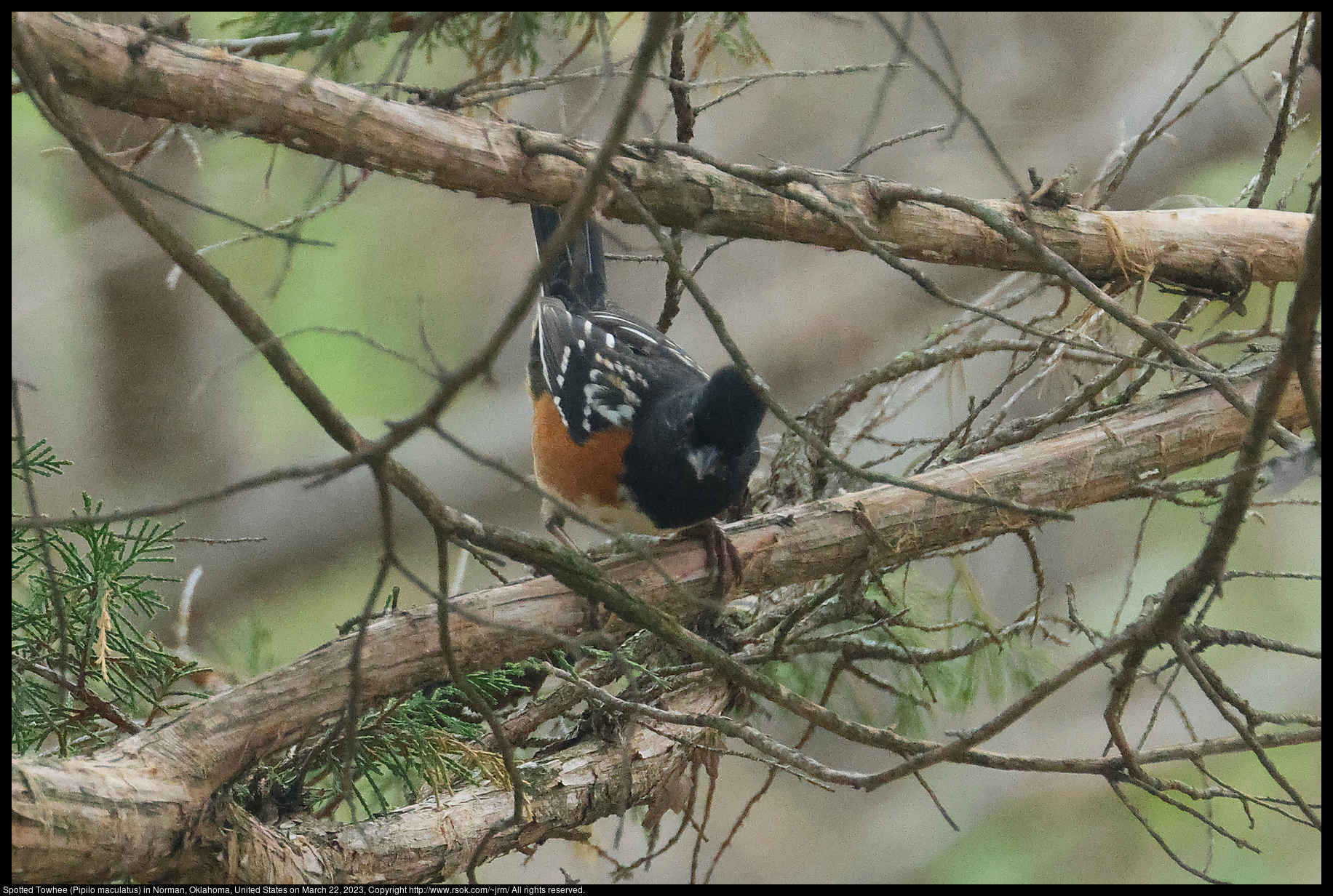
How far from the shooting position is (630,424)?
2.05 m

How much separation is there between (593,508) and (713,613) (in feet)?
1.18

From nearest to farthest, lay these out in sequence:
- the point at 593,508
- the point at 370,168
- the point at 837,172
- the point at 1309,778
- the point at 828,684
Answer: the point at 370,168 → the point at 837,172 → the point at 828,684 → the point at 593,508 → the point at 1309,778

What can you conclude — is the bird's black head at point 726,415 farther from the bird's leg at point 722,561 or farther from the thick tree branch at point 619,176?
the thick tree branch at point 619,176

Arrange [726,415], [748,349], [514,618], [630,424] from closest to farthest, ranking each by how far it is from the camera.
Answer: [514,618] < [726,415] < [630,424] < [748,349]

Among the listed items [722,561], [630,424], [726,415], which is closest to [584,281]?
[630,424]

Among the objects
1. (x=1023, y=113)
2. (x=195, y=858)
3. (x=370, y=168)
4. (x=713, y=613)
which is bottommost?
(x=195, y=858)

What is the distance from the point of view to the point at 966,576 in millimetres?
2215

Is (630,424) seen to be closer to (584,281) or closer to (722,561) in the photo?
(722,561)

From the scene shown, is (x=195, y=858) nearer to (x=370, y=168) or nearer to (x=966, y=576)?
(x=370, y=168)

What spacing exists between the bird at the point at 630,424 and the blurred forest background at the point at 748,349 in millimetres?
1130

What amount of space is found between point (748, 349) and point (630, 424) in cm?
287

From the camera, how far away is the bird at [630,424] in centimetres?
183

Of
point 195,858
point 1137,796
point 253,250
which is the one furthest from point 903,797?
point 195,858

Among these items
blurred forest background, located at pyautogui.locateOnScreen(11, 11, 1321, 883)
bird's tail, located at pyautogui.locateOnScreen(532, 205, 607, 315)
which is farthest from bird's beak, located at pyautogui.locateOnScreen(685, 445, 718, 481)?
blurred forest background, located at pyautogui.locateOnScreen(11, 11, 1321, 883)
